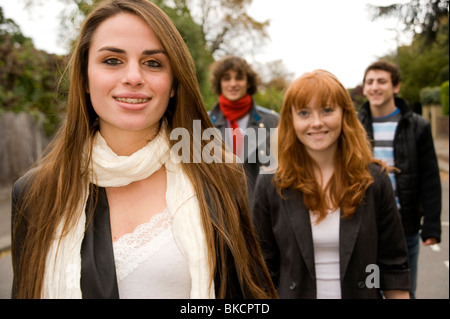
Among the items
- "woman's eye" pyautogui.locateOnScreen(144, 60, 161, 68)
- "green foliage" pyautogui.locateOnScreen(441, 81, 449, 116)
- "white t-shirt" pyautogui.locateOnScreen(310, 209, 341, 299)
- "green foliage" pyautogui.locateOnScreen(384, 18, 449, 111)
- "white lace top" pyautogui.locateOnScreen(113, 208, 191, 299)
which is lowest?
"white t-shirt" pyautogui.locateOnScreen(310, 209, 341, 299)

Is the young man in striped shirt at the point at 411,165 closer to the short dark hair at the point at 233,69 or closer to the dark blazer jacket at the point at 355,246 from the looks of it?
the dark blazer jacket at the point at 355,246

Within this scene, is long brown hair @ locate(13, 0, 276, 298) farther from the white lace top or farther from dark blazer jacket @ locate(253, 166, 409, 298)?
dark blazer jacket @ locate(253, 166, 409, 298)

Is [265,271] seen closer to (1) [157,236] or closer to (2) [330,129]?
(1) [157,236]

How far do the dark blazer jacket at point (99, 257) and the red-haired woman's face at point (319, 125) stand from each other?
975 millimetres

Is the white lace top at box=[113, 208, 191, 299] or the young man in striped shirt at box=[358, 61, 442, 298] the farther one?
the young man in striped shirt at box=[358, 61, 442, 298]

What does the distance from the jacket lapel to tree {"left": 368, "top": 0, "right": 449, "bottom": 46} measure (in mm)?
12326

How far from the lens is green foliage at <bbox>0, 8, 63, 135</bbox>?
1035 centimetres

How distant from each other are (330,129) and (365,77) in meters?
1.70

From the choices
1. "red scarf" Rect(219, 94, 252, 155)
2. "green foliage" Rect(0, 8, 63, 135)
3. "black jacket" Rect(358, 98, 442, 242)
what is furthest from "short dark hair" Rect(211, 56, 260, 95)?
"green foliage" Rect(0, 8, 63, 135)

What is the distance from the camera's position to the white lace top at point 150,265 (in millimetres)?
1497

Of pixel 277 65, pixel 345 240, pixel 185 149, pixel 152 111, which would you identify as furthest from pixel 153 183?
pixel 277 65

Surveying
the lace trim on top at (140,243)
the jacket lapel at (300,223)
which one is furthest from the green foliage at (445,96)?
the lace trim on top at (140,243)

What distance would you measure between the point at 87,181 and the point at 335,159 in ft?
4.77

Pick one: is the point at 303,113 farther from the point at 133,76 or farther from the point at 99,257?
the point at 99,257
